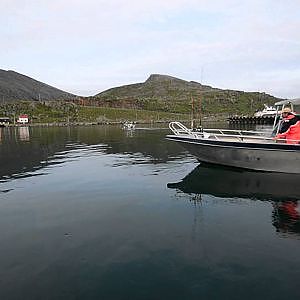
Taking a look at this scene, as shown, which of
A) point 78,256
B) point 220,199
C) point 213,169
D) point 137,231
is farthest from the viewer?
point 213,169

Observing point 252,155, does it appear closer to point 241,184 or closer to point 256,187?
point 241,184

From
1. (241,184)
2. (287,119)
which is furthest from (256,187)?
(287,119)

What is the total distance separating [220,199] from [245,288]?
21.7ft

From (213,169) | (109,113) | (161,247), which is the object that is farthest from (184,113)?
(161,247)

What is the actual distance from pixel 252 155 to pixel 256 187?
8.99 ft

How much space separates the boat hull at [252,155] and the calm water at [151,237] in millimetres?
588

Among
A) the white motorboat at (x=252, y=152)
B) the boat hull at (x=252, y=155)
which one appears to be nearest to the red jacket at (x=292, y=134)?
the white motorboat at (x=252, y=152)

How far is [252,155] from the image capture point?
683 inches

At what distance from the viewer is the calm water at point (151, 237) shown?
268 inches

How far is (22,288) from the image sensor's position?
6.74 meters

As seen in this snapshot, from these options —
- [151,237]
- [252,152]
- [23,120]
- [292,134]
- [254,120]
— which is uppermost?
[292,134]

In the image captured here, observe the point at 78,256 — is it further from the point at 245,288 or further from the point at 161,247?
the point at 245,288

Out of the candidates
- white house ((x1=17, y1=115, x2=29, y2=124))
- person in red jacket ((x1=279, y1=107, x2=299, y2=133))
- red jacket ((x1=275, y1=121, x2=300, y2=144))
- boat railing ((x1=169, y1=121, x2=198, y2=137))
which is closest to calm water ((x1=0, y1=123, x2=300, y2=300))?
red jacket ((x1=275, y1=121, x2=300, y2=144))

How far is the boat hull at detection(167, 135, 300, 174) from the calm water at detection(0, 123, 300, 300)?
23.2 inches
